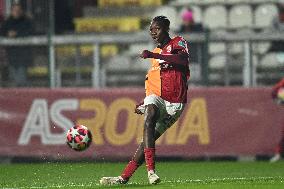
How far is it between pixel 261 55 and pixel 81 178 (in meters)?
5.60

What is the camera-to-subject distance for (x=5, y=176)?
1348 centimetres

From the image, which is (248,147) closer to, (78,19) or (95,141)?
(95,141)

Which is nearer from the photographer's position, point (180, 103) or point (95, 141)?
point (180, 103)

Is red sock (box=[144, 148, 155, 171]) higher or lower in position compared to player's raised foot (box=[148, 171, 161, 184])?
higher

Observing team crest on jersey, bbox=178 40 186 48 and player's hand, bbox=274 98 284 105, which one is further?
player's hand, bbox=274 98 284 105

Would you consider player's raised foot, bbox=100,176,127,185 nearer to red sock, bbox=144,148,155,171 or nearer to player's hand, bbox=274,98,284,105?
red sock, bbox=144,148,155,171

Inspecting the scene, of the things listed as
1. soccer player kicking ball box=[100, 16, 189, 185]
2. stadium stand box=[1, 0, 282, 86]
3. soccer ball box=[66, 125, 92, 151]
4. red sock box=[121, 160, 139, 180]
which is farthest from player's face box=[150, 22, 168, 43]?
stadium stand box=[1, 0, 282, 86]

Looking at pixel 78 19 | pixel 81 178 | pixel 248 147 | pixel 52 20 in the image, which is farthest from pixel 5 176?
pixel 78 19

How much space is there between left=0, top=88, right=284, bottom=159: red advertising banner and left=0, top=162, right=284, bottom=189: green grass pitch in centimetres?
52

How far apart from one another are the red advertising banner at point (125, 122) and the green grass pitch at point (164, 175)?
20.6 inches

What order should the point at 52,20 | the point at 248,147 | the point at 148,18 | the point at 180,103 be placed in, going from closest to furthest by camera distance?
the point at 180,103 → the point at 248,147 → the point at 52,20 → the point at 148,18

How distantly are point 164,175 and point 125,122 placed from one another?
3.56 meters

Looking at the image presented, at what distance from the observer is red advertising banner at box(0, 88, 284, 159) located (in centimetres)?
1669

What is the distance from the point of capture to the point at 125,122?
16875 mm
